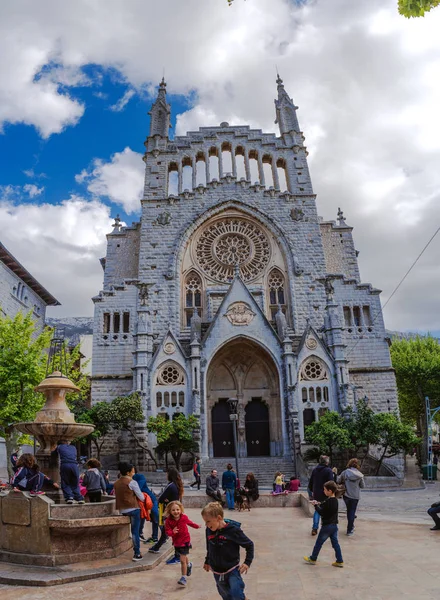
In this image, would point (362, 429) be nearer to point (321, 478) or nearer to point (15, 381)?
point (321, 478)

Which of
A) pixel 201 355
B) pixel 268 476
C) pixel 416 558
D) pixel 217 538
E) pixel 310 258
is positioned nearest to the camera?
pixel 217 538

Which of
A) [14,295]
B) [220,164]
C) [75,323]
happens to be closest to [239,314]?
[220,164]

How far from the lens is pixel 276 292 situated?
1252 inches

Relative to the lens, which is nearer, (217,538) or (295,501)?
(217,538)

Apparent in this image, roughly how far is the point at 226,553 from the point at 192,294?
89.8 feet

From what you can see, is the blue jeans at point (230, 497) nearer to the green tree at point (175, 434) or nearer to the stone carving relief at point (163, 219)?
the green tree at point (175, 434)

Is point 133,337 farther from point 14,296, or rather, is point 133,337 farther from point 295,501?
point 295,501

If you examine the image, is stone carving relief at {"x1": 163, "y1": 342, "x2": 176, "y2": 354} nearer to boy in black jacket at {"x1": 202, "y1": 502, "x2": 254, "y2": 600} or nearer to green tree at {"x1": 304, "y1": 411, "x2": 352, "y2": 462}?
green tree at {"x1": 304, "y1": 411, "x2": 352, "y2": 462}

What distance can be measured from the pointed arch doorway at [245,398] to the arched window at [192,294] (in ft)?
13.5

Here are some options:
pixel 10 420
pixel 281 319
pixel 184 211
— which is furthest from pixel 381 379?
pixel 10 420

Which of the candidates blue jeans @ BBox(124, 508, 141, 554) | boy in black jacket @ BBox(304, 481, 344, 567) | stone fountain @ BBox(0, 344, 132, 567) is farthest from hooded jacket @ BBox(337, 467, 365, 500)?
stone fountain @ BBox(0, 344, 132, 567)

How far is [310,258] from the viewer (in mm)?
31641

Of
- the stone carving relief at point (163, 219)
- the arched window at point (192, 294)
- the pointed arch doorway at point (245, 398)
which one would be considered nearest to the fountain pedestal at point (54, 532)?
the pointed arch doorway at point (245, 398)

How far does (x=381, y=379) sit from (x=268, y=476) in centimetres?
1013
